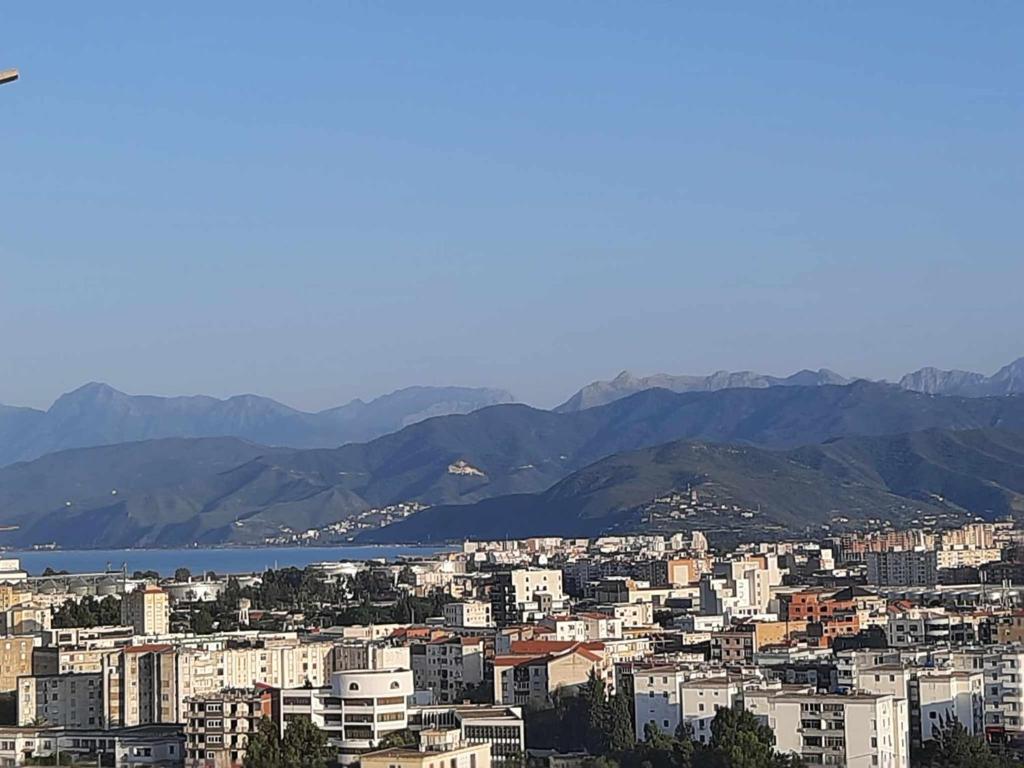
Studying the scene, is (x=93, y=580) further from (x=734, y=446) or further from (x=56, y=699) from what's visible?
(x=734, y=446)

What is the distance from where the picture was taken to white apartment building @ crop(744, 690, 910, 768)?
1623 centimetres

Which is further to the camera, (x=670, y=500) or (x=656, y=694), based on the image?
(x=670, y=500)

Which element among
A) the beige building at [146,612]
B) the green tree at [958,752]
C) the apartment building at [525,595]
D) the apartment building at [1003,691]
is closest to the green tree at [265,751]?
the green tree at [958,752]

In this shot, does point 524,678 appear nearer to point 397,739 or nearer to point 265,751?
point 397,739

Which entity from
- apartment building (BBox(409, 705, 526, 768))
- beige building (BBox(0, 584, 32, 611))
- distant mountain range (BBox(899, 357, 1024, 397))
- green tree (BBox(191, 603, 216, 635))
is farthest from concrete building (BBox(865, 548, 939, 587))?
distant mountain range (BBox(899, 357, 1024, 397))

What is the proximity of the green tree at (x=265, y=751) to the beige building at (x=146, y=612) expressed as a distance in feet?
34.7

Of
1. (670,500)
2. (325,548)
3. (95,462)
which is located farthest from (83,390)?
(670,500)

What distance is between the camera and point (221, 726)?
55.1ft

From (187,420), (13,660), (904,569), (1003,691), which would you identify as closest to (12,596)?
(13,660)

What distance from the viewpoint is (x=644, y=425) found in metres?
127

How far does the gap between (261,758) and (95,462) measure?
110m

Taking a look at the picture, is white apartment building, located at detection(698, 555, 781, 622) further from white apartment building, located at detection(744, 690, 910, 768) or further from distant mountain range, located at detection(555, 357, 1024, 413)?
distant mountain range, located at detection(555, 357, 1024, 413)

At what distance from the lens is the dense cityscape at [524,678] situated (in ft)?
53.8

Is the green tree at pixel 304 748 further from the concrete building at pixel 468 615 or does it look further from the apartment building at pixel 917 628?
the concrete building at pixel 468 615
